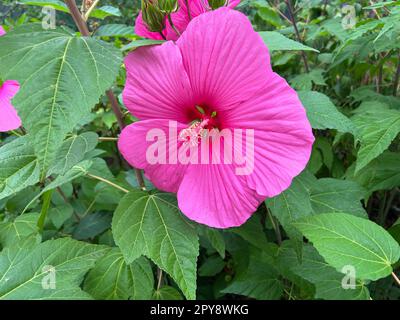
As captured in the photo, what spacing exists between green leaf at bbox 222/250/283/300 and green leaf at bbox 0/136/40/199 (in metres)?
0.55

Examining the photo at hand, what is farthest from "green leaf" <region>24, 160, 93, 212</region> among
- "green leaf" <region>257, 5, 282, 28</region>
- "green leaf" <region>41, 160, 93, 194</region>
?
"green leaf" <region>257, 5, 282, 28</region>

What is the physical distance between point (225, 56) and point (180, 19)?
0.61ft

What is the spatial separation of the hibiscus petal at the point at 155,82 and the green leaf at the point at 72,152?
0.15 metres

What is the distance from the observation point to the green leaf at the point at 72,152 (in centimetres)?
72

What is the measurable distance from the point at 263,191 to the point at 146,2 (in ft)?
1.23

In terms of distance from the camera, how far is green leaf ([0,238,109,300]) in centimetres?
70

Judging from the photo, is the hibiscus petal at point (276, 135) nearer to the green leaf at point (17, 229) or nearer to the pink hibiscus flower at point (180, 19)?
the pink hibiscus flower at point (180, 19)

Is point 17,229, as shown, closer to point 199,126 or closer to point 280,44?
point 199,126

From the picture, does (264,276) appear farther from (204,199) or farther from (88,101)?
(88,101)

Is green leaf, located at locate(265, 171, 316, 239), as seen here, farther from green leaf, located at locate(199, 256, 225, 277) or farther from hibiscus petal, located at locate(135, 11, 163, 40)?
green leaf, located at locate(199, 256, 225, 277)

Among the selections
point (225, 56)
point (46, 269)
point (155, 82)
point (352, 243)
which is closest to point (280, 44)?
point (225, 56)

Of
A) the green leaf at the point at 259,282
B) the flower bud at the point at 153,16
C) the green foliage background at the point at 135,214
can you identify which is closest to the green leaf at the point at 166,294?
the green foliage background at the point at 135,214

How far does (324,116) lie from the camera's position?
746 mm

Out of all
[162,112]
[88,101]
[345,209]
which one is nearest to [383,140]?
[345,209]
